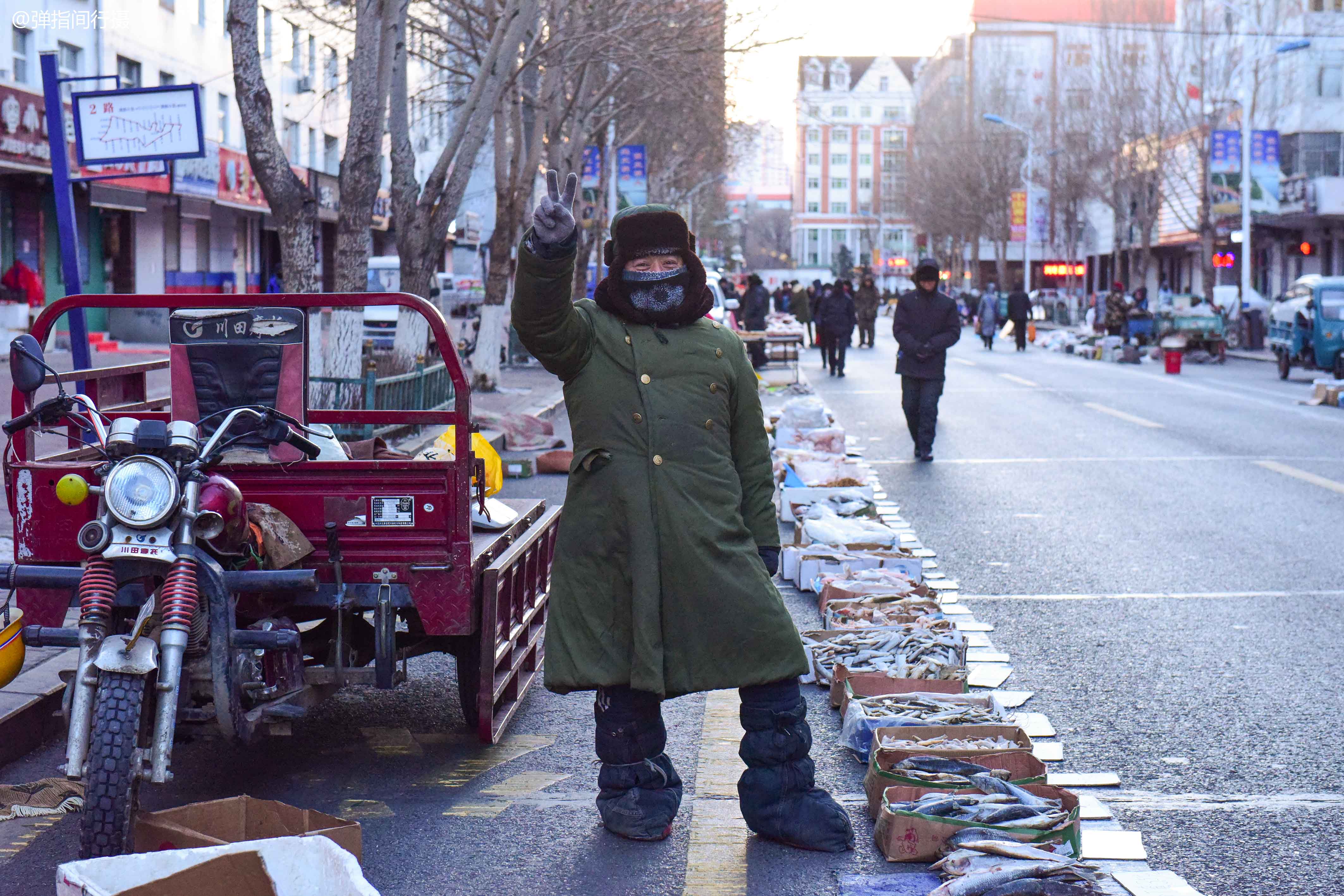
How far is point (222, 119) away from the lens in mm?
37500

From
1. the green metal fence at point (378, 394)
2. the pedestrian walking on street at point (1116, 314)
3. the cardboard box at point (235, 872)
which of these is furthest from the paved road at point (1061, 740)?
the pedestrian walking on street at point (1116, 314)

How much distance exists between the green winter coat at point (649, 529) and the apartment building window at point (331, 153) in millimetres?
43302

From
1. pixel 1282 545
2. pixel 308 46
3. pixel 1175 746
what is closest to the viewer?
pixel 1175 746

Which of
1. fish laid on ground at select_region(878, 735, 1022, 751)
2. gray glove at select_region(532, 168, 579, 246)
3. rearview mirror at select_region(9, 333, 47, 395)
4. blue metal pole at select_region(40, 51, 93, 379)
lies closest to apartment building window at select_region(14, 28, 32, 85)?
blue metal pole at select_region(40, 51, 93, 379)

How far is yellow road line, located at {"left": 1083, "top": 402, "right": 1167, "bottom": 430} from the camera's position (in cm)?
1752

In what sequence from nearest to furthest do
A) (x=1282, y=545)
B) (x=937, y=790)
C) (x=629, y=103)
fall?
1. (x=937, y=790)
2. (x=1282, y=545)
3. (x=629, y=103)

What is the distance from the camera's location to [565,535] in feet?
13.8

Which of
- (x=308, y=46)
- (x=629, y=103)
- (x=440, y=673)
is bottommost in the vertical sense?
(x=440, y=673)

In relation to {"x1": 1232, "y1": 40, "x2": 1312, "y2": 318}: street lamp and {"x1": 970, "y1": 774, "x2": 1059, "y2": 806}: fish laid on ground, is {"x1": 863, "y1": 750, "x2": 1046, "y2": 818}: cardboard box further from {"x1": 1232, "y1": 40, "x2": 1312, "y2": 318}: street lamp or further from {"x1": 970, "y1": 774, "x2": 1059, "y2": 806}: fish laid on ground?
{"x1": 1232, "y1": 40, "x2": 1312, "y2": 318}: street lamp

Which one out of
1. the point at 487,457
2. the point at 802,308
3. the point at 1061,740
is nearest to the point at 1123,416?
the point at 487,457

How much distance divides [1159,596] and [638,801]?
4437 mm

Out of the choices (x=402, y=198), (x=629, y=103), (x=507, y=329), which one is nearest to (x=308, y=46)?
(x=629, y=103)

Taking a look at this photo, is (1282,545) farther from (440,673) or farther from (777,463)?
(440,673)

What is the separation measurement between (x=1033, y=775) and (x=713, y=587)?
115 cm
